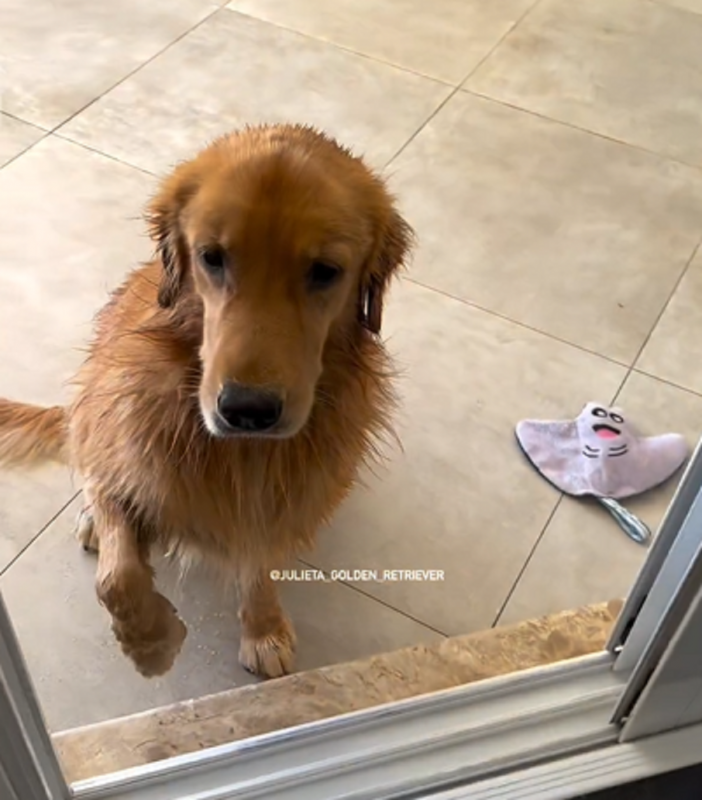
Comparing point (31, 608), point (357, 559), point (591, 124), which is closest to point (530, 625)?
point (357, 559)

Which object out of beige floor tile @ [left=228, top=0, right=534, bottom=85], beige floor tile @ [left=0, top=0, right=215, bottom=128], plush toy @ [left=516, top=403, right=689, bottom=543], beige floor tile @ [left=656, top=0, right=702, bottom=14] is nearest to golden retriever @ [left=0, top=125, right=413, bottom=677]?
plush toy @ [left=516, top=403, right=689, bottom=543]

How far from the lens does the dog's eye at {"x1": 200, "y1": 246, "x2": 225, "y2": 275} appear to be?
1.15 meters

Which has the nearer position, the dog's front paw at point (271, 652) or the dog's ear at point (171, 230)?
the dog's ear at point (171, 230)

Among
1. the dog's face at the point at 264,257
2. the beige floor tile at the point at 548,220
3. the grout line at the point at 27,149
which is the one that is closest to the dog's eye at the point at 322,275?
the dog's face at the point at 264,257

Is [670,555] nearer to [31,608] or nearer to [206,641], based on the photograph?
[206,641]

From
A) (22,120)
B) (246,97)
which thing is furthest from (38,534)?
(246,97)

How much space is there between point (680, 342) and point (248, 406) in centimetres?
123

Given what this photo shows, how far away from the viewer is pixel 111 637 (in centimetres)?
157

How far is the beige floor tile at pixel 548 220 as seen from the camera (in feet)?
6.93

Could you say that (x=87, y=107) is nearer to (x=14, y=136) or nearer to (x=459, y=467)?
(x=14, y=136)

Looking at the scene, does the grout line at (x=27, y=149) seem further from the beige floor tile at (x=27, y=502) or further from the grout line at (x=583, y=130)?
the grout line at (x=583, y=130)

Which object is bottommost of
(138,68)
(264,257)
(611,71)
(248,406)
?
(138,68)

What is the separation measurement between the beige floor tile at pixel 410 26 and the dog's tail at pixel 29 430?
1459 mm

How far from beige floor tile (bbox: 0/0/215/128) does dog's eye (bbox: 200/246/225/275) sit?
4.44 feet
